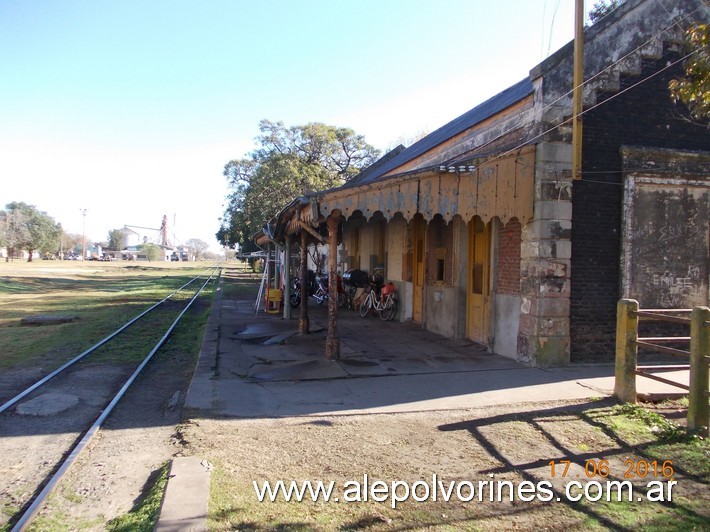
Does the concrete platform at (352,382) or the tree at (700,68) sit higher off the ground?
the tree at (700,68)

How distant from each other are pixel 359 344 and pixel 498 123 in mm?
5053

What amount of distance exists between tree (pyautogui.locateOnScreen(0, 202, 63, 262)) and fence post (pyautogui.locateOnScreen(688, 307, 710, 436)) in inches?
3188

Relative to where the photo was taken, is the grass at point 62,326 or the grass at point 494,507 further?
the grass at point 62,326

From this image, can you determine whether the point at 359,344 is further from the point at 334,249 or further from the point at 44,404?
the point at 44,404

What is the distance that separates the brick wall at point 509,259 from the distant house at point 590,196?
0.11 ft

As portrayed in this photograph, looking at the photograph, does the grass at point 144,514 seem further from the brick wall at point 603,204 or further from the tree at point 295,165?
the tree at point 295,165

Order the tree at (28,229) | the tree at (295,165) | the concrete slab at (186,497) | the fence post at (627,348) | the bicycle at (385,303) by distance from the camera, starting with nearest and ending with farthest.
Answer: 1. the concrete slab at (186,497)
2. the fence post at (627,348)
3. the bicycle at (385,303)
4. the tree at (295,165)
5. the tree at (28,229)

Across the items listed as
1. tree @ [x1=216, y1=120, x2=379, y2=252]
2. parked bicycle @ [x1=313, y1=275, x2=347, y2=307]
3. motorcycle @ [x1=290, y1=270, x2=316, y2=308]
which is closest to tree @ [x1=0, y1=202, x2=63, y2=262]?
tree @ [x1=216, y1=120, x2=379, y2=252]

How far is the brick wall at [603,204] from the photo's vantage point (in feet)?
28.2

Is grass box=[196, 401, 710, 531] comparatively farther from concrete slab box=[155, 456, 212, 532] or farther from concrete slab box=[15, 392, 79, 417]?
concrete slab box=[15, 392, 79, 417]

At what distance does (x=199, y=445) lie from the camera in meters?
5.08

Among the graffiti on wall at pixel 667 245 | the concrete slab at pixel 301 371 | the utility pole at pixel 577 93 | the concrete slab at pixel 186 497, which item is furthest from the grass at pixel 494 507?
the utility pole at pixel 577 93

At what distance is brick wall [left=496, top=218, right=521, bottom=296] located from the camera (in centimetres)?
910

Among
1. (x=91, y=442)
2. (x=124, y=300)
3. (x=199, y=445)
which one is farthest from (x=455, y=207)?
(x=124, y=300)
